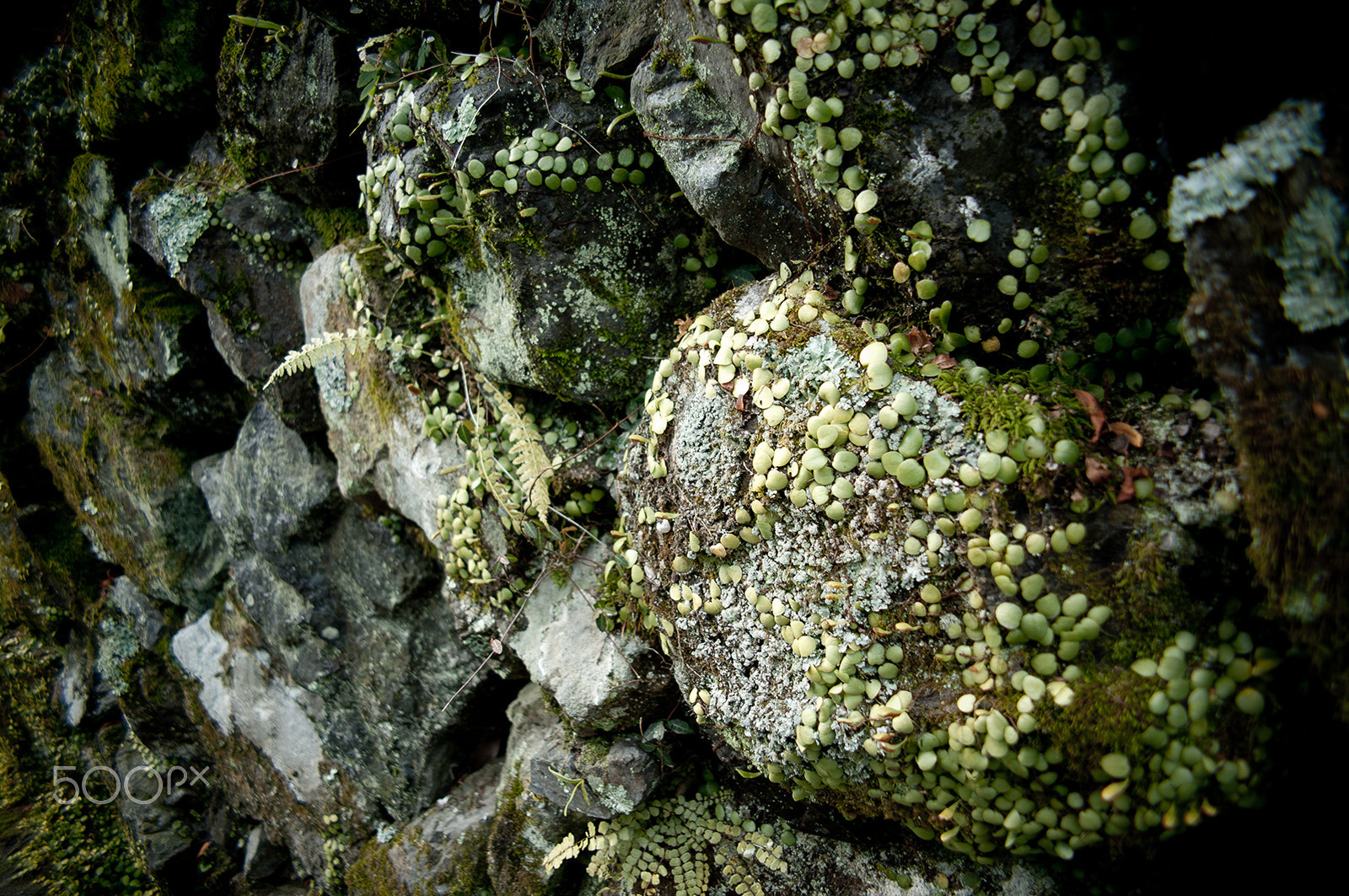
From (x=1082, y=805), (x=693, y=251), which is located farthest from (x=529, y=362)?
(x=1082, y=805)

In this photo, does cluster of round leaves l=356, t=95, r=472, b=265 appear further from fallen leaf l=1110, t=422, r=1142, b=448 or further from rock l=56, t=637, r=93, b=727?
rock l=56, t=637, r=93, b=727

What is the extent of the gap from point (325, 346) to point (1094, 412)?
309cm

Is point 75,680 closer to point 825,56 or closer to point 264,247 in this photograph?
point 264,247

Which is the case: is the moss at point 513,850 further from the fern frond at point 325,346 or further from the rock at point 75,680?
the rock at point 75,680

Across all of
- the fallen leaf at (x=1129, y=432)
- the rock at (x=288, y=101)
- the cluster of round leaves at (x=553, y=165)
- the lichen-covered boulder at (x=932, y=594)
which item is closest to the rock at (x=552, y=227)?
the cluster of round leaves at (x=553, y=165)

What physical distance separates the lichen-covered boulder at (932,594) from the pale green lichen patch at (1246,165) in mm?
536

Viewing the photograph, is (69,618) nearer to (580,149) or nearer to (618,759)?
(618,759)

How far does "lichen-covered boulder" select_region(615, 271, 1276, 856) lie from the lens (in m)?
1.55

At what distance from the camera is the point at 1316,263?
4.05 ft

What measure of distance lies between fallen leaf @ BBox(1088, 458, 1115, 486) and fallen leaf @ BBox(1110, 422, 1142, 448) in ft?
0.34

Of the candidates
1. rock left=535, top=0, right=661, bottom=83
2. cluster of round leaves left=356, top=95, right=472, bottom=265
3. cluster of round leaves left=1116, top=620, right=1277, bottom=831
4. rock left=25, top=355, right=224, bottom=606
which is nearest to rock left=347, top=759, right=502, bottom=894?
rock left=25, top=355, right=224, bottom=606

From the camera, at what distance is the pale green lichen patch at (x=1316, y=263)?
1205 millimetres

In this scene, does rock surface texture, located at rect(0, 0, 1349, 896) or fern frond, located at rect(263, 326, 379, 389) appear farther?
fern frond, located at rect(263, 326, 379, 389)

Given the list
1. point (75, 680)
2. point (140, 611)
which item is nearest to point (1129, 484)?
point (140, 611)
